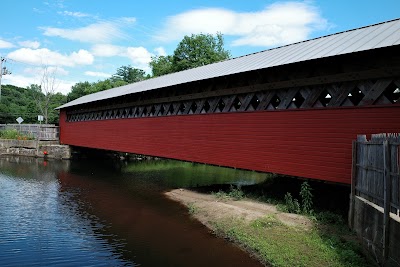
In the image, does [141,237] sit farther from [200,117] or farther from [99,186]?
[99,186]

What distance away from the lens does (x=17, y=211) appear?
38.0ft

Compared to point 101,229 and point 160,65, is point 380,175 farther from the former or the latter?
point 160,65

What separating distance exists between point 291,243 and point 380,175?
243cm

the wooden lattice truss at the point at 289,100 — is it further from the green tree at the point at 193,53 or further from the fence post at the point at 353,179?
the green tree at the point at 193,53

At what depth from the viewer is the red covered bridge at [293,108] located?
8.98 m

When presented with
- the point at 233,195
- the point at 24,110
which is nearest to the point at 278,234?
the point at 233,195

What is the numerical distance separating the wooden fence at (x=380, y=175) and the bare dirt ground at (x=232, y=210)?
1.53m

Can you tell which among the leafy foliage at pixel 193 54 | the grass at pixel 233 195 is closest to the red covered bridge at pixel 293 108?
the grass at pixel 233 195

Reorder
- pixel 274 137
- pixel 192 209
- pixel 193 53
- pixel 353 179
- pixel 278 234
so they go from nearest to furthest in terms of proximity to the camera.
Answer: pixel 278 234 → pixel 353 179 → pixel 274 137 → pixel 192 209 → pixel 193 53

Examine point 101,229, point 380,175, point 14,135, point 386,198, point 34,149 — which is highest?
point 14,135

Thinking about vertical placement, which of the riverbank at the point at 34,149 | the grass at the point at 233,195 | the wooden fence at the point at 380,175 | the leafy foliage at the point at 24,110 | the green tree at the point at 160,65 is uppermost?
the green tree at the point at 160,65

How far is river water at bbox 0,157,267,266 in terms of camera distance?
25.3 ft

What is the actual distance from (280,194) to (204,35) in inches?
1777

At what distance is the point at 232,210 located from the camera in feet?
35.0
